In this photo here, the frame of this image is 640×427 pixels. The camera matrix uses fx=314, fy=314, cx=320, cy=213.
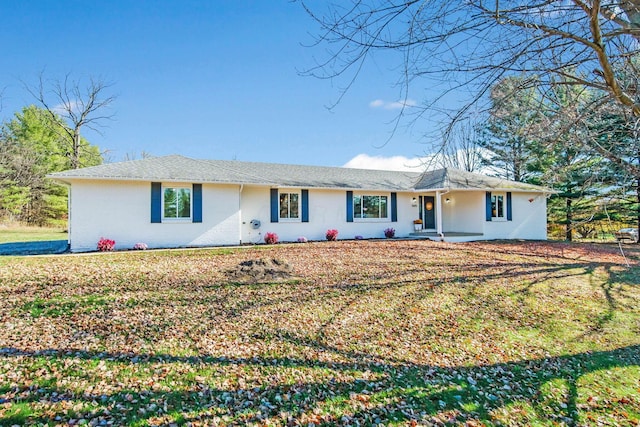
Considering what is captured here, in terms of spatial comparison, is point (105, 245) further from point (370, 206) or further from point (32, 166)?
point (32, 166)

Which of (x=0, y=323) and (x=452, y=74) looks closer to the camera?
(x=452, y=74)

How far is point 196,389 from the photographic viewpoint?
133 inches

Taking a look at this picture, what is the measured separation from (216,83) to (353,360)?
1454 cm

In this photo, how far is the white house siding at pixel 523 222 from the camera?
1659 centimetres

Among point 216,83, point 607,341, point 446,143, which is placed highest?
point 216,83

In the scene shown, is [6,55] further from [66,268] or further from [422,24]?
[422,24]

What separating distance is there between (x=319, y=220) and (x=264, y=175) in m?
3.45

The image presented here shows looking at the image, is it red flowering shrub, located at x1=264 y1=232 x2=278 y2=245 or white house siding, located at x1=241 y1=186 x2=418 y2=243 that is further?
white house siding, located at x1=241 y1=186 x2=418 y2=243

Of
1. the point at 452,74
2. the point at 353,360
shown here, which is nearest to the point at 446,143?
the point at 452,74

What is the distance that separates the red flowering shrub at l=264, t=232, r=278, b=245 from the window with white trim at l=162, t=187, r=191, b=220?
3.29 meters

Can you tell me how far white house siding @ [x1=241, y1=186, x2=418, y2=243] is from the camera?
1402cm

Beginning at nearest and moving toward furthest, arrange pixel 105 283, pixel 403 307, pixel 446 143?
pixel 446 143
pixel 403 307
pixel 105 283

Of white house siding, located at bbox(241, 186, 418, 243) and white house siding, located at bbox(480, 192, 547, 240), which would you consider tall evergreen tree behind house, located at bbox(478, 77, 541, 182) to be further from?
white house siding, located at bbox(480, 192, 547, 240)

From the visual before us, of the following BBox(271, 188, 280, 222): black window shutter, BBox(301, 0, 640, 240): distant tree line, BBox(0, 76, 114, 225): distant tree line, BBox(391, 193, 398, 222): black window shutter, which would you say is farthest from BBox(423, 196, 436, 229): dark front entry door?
BBox(0, 76, 114, 225): distant tree line
